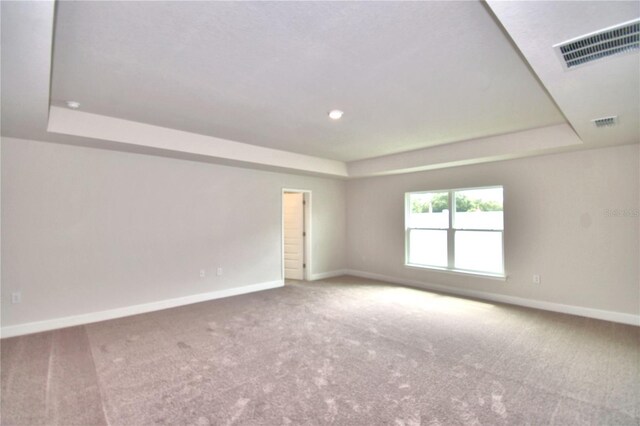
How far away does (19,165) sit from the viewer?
3.71 meters

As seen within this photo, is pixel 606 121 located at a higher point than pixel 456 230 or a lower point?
higher

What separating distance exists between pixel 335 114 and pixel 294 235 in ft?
13.1

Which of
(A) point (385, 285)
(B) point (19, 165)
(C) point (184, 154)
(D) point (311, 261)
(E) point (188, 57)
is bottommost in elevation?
(A) point (385, 285)

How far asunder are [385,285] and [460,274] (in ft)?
4.82

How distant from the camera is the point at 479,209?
5445mm

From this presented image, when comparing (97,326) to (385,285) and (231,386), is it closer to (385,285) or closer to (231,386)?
(231,386)

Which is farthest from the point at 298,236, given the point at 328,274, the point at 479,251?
the point at 479,251

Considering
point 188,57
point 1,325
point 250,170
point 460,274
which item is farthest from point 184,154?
point 460,274

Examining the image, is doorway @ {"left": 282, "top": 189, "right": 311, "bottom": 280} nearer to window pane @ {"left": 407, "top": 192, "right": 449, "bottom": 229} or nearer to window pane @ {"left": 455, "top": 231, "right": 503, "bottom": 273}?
window pane @ {"left": 407, "top": 192, "right": 449, "bottom": 229}

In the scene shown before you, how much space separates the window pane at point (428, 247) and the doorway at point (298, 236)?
2245 mm

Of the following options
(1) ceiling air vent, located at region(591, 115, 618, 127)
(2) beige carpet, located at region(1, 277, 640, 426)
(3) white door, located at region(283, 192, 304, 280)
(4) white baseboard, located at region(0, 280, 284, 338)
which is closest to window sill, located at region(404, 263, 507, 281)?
(2) beige carpet, located at region(1, 277, 640, 426)

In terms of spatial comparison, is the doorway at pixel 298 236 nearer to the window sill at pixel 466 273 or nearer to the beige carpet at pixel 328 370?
the window sill at pixel 466 273

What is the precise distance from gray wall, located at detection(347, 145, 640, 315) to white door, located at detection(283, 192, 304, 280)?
2.93 meters

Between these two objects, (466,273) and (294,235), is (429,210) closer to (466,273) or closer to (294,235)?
(466,273)
